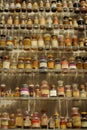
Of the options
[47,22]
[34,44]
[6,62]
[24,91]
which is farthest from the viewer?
[47,22]

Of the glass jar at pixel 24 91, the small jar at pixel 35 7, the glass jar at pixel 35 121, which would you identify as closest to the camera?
the glass jar at pixel 35 121

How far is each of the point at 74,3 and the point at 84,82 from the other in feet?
2.38

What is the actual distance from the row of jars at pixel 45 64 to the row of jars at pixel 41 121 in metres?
0.35

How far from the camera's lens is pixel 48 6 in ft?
8.38

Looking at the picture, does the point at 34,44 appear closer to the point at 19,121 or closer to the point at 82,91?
the point at 82,91

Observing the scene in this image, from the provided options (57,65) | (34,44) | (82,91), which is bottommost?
(82,91)

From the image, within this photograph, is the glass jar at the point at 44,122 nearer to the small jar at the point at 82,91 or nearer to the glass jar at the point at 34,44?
the small jar at the point at 82,91

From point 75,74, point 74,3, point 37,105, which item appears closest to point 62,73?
point 75,74

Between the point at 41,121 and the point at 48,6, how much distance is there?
3.44 ft

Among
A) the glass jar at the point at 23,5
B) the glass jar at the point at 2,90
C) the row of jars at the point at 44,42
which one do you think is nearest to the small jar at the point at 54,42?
the row of jars at the point at 44,42

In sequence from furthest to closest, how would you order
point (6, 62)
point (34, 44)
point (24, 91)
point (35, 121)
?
point (34, 44), point (6, 62), point (24, 91), point (35, 121)

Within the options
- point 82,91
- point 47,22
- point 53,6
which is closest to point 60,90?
point 82,91

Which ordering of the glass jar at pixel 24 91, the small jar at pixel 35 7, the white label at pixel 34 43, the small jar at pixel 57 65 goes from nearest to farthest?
the glass jar at pixel 24 91 < the small jar at pixel 57 65 < the white label at pixel 34 43 < the small jar at pixel 35 7

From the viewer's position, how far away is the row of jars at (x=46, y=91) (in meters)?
2.11
